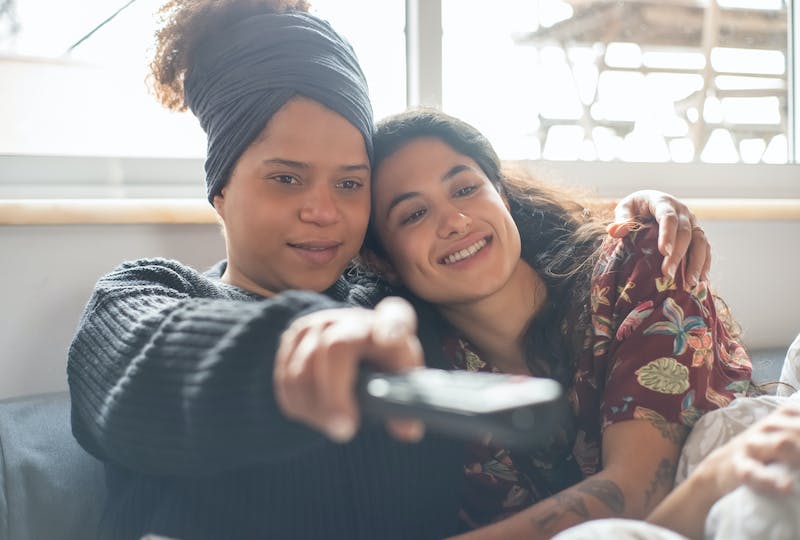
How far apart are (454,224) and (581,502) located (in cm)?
41

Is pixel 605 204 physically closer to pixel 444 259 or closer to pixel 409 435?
pixel 444 259

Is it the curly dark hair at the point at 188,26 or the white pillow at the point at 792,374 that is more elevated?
the curly dark hair at the point at 188,26

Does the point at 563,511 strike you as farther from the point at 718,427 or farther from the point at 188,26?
the point at 188,26

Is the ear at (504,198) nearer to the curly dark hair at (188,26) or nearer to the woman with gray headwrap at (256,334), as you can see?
the woman with gray headwrap at (256,334)

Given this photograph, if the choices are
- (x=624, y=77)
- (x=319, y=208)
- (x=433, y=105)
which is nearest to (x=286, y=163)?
(x=319, y=208)


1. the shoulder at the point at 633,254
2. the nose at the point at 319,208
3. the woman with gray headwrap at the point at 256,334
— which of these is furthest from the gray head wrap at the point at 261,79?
the shoulder at the point at 633,254

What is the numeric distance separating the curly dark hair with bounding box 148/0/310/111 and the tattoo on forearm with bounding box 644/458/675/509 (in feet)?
2.49

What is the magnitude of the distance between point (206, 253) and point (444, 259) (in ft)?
1.57

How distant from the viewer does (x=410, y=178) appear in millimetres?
1196

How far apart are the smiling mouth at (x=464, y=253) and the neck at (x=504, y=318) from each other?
7cm

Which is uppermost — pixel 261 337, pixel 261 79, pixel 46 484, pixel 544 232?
pixel 261 79

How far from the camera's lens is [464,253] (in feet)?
3.81

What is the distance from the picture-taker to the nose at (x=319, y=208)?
1073 millimetres

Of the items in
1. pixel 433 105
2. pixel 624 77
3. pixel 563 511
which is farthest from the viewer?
pixel 624 77
